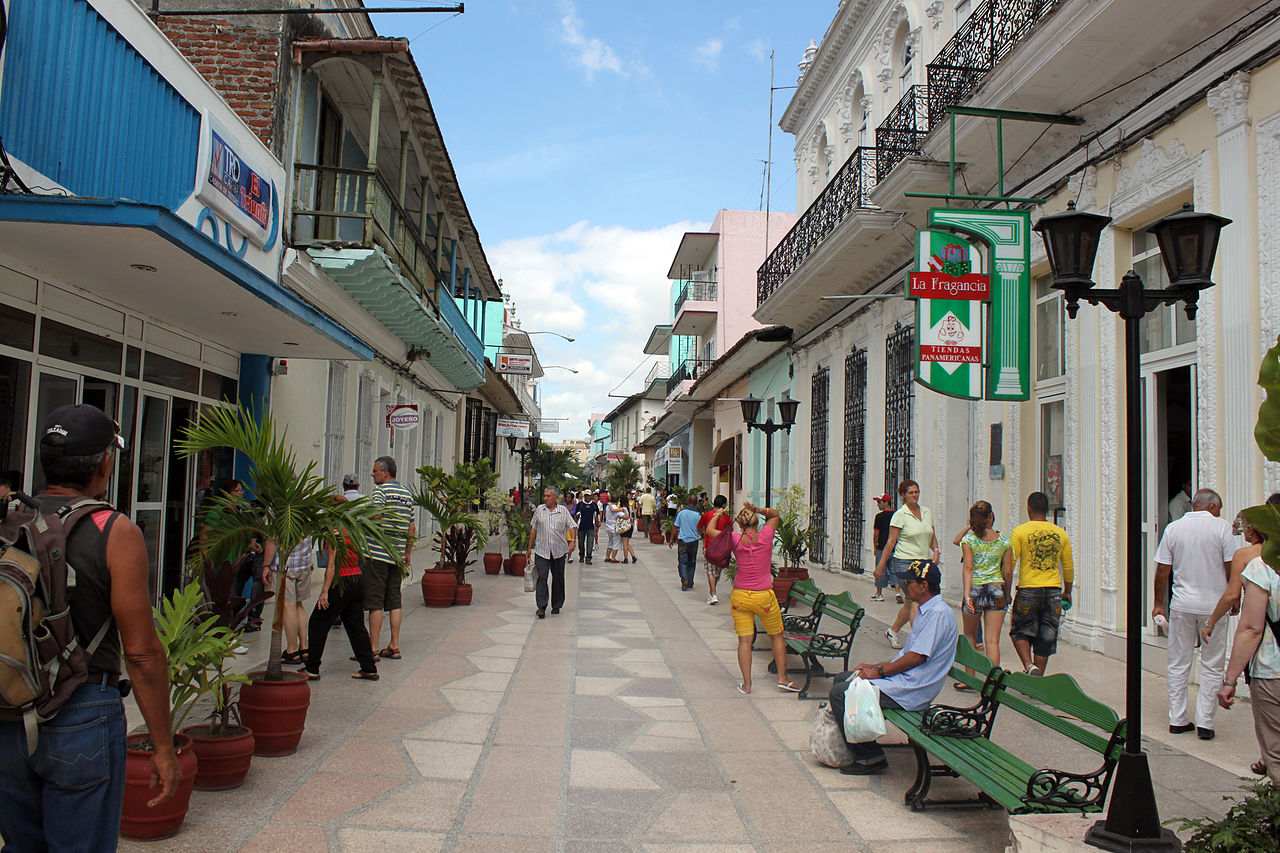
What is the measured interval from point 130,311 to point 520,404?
31.0 m

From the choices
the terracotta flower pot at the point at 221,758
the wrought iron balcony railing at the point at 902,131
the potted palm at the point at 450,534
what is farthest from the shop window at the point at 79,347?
the wrought iron balcony railing at the point at 902,131

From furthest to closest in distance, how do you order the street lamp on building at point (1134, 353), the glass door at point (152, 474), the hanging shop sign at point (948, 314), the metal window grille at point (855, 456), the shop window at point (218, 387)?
the metal window grille at point (855, 456) → the shop window at point (218, 387) → the hanging shop sign at point (948, 314) → the glass door at point (152, 474) → the street lamp on building at point (1134, 353)

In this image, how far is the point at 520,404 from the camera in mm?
39625

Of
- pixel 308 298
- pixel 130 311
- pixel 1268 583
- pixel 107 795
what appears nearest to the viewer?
pixel 107 795

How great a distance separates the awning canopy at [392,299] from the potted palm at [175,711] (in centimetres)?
758

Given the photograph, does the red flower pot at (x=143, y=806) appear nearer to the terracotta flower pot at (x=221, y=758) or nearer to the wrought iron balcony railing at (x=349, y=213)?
the terracotta flower pot at (x=221, y=758)

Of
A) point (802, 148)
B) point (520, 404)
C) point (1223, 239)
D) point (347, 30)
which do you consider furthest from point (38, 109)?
point (520, 404)

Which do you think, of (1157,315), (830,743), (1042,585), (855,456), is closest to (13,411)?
(830,743)

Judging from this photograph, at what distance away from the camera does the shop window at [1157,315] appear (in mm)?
8641

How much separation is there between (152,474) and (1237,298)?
32.2ft

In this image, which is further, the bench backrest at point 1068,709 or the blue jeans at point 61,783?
the bench backrest at point 1068,709

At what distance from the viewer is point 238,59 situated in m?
10.9

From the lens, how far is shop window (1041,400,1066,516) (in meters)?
10.4

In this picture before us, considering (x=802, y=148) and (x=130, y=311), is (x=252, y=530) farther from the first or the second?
(x=802, y=148)
